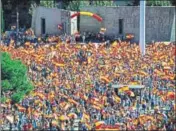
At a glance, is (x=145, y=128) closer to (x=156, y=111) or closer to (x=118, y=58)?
(x=156, y=111)

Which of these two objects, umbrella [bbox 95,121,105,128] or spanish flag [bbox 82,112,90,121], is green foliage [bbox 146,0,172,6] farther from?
umbrella [bbox 95,121,105,128]

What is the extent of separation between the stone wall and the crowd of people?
327 inches

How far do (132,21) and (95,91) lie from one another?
2067 centimetres

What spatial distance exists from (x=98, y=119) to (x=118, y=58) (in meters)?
10.9

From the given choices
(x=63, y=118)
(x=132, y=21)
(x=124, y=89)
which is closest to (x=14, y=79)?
(x=124, y=89)

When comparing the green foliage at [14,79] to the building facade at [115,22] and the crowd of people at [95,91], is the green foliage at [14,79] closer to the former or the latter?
the crowd of people at [95,91]

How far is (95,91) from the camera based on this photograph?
69.7 ft

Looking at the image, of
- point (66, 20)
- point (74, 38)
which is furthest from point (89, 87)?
point (66, 20)

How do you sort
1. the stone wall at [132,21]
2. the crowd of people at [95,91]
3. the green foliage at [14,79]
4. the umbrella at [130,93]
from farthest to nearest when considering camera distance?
the stone wall at [132,21]
the green foliage at [14,79]
the umbrella at [130,93]
the crowd of people at [95,91]

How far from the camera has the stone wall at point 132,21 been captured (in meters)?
40.2

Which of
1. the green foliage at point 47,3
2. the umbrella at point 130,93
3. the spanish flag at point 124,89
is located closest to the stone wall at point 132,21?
the green foliage at point 47,3

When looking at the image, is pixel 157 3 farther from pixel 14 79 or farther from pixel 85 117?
pixel 85 117

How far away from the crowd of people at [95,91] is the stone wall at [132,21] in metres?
8.30

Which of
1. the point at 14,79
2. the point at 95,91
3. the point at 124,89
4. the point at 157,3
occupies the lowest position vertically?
the point at 95,91
